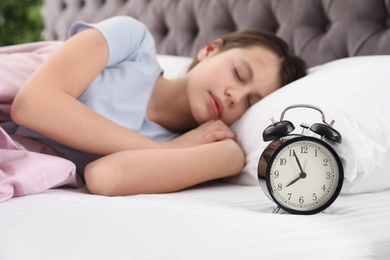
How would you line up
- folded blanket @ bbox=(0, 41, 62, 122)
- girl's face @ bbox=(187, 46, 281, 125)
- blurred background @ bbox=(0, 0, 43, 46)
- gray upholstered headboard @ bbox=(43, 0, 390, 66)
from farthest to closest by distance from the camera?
1. blurred background @ bbox=(0, 0, 43, 46)
2. gray upholstered headboard @ bbox=(43, 0, 390, 66)
3. girl's face @ bbox=(187, 46, 281, 125)
4. folded blanket @ bbox=(0, 41, 62, 122)

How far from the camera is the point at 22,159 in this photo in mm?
1275

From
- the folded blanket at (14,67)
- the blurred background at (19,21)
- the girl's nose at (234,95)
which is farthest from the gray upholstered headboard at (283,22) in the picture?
the blurred background at (19,21)

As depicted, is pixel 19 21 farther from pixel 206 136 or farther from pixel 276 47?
pixel 206 136

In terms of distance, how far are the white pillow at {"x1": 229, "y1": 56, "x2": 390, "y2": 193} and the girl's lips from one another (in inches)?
3.5

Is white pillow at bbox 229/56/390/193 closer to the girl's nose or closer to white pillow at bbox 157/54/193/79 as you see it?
the girl's nose

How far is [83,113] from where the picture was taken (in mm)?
1340

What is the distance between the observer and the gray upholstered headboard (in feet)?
5.33

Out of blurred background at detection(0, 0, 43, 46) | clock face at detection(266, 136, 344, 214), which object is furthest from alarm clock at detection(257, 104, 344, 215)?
blurred background at detection(0, 0, 43, 46)

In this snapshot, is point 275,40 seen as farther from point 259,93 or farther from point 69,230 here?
point 69,230

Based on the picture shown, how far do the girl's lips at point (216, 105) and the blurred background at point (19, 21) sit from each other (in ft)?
11.3

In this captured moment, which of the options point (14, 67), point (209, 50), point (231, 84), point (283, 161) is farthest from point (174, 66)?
point (283, 161)

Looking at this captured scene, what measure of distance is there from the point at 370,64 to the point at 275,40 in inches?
15.3

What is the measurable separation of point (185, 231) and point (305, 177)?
0.24 meters

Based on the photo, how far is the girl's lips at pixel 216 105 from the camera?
152 centimetres
